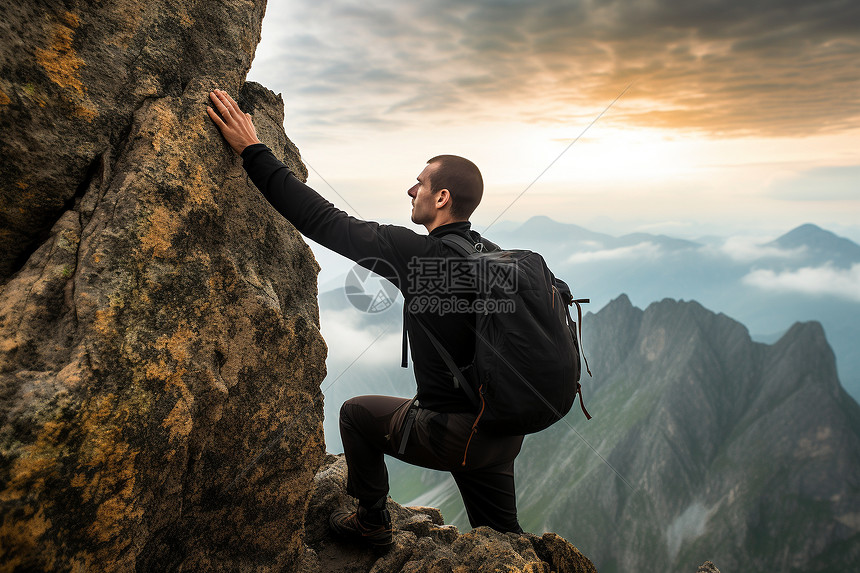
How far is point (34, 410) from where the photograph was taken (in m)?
3.79

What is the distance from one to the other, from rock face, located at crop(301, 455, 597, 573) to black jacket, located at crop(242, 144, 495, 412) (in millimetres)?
1995

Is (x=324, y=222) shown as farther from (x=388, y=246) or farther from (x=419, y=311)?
(x=419, y=311)

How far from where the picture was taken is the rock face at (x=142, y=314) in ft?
13.2

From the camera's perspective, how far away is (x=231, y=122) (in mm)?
5711

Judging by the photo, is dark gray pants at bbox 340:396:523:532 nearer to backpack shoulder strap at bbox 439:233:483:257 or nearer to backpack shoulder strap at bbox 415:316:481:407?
backpack shoulder strap at bbox 415:316:481:407

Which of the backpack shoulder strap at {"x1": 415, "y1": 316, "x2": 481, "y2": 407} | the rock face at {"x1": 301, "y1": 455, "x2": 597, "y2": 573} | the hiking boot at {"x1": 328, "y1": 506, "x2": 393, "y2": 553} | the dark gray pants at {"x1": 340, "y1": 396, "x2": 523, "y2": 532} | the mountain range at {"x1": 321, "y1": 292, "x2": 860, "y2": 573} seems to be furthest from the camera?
the mountain range at {"x1": 321, "y1": 292, "x2": 860, "y2": 573}

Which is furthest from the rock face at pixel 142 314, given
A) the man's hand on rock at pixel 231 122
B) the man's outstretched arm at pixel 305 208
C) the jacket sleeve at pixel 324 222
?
the jacket sleeve at pixel 324 222

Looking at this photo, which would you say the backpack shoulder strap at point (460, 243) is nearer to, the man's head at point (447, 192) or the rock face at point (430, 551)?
the man's head at point (447, 192)

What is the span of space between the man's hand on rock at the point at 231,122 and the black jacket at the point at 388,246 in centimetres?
15

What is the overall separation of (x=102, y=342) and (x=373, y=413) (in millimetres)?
3359

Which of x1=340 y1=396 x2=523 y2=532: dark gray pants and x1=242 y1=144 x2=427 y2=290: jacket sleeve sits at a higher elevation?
x1=242 y1=144 x2=427 y2=290: jacket sleeve

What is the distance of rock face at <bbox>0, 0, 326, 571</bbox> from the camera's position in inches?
158

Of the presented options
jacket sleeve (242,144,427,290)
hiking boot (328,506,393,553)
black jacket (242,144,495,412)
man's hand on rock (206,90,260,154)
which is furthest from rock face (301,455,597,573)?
man's hand on rock (206,90,260,154)

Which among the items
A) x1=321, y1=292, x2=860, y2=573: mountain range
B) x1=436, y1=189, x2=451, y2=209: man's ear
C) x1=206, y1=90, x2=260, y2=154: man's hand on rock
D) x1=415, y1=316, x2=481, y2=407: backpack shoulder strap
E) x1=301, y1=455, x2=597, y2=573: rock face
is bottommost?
x1=321, y1=292, x2=860, y2=573: mountain range
